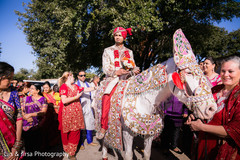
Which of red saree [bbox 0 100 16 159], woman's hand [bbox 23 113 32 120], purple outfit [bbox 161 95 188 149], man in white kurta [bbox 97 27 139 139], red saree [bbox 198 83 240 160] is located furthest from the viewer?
purple outfit [bbox 161 95 188 149]

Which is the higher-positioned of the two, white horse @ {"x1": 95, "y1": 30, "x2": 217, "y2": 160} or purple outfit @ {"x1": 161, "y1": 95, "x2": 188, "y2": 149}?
white horse @ {"x1": 95, "y1": 30, "x2": 217, "y2": 160}

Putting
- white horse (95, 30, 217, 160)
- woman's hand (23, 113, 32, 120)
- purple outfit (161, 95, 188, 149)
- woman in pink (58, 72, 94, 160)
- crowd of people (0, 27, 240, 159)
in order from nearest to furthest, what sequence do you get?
1. crowd of people (0, 27, 240, 159)
2. white horse (95, 30, 217, 160)
3. woman's hand (23, 113, 32, 120)
4. woman in pink (58, 72, 94, 160)
5. purple outfit (161, 95, 188, 149)

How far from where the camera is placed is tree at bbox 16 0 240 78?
739 centimetres

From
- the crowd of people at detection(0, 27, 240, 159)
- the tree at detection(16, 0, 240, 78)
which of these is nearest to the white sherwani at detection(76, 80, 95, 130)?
the crowd of people at detection(0, 27, 240, 159)

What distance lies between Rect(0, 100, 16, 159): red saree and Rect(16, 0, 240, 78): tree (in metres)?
6.23

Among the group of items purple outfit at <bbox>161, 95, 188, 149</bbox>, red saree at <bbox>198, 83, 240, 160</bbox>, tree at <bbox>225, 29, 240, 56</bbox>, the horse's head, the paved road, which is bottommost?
the paved road

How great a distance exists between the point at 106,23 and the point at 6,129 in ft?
26.7

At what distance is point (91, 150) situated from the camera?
4.16 m

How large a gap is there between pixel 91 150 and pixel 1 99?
3.18 metres

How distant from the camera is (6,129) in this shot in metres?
1.78

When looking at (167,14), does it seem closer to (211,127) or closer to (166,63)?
(166,63)

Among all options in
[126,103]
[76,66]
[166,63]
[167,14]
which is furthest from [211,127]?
[76,66]

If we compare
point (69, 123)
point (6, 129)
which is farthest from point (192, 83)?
point (69, 123)

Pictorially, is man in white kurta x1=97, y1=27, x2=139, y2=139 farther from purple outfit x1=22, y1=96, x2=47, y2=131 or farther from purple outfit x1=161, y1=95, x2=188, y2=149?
purple outfit x1=161, y1=95, x2=188, y2=149
